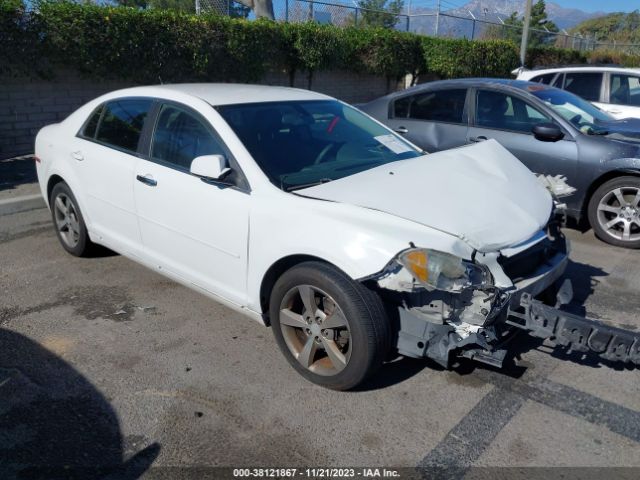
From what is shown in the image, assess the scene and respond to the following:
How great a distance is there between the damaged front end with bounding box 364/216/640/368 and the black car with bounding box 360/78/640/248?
10.7 ft

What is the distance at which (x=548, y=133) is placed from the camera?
576 centimetres

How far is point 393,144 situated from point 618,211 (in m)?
2.86

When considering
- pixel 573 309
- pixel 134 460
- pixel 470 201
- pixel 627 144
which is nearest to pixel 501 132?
pixel 627 144

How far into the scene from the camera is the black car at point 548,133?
5.64 metres

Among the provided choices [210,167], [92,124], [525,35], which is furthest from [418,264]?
[525,35]

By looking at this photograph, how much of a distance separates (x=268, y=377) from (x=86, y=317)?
62.9 inches

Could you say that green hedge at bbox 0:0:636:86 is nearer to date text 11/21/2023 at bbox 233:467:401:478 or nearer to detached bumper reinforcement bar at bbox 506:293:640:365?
date text 11/21/2023 at bbox 233:467:401:478

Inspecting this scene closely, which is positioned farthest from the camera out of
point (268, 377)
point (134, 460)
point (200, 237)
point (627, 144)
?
point (627, 144)

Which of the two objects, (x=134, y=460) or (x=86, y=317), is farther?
(x=86, y=317)

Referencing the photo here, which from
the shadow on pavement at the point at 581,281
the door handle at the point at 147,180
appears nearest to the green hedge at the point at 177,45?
the door handle at the point at 147,180

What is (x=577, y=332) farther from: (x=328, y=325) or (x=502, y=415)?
(x=328, y=325)

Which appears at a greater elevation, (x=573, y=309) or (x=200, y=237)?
(x=200, y=237)

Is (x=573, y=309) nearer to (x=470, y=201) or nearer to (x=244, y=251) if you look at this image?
(x=470, y=201)

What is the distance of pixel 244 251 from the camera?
11.2 feet
